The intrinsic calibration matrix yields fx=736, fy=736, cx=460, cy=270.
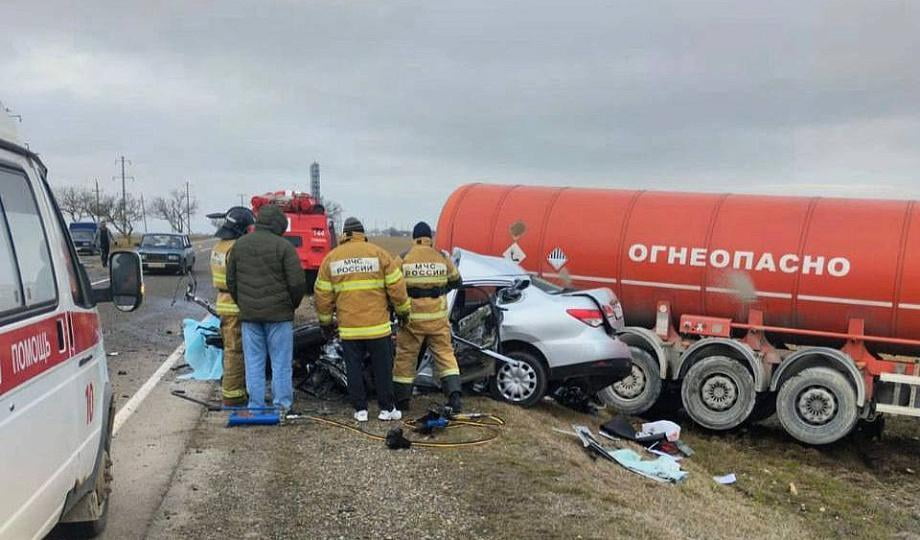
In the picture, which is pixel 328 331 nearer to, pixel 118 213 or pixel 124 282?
pixel 124 282

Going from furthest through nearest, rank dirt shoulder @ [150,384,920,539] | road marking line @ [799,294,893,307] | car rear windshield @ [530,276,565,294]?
1. road marking line @ [799,294,893,307]
2. car rear windshield @ [530,276,565,294]
3. dirt shoulder @ [150,384,920,539]

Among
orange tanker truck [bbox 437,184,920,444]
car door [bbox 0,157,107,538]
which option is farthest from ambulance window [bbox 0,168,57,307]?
orange tanker truck [bbox 437,184,920,444]

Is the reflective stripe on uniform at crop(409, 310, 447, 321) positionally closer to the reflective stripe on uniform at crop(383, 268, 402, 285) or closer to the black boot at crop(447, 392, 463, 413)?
the reflective stripe on uniform at crop(383, 268, 402, 285)

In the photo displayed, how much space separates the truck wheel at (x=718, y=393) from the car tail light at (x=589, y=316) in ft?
7.54

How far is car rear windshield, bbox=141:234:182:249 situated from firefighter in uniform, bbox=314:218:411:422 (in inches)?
787

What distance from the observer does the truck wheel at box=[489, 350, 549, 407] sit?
Answer: 25.7 feet

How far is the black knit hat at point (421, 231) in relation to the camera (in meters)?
7.36

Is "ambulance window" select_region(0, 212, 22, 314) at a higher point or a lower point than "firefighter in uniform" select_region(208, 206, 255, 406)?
higher

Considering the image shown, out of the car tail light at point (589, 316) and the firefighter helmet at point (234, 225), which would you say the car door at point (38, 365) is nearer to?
the firefighter helmet at point (234, 225)

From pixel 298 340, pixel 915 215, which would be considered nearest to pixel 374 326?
pixel 298 340

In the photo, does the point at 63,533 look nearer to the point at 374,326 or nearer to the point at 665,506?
the point at 374,326

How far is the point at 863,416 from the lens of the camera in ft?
28.9

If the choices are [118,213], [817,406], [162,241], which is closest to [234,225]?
[817,406]

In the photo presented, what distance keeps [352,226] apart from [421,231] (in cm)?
87
